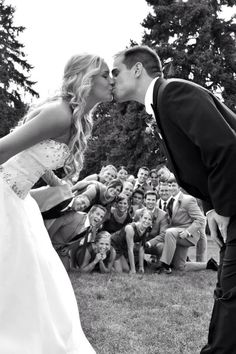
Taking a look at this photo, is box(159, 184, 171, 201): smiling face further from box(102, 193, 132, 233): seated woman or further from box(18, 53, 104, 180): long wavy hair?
box(18, 53, 104, 180): long wavy hair

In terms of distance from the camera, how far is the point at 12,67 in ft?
108

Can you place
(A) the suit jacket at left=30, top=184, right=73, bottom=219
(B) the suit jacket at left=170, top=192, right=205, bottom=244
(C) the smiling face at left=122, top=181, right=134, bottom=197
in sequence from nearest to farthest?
(A) the suit jacket at left=30, top=184, right=73, bottom=219 < (B) the suit jacket at left=170, top=192, right=205, bottom=244 < (C) the smiling face at left=122, top=181, right=134, bottom=197

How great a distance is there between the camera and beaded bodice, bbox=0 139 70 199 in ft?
10.9

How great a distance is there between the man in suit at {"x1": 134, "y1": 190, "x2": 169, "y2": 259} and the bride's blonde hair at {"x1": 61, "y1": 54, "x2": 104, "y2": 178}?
548cm

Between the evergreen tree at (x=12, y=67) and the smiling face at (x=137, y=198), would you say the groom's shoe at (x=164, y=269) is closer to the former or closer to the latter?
the smiling face at (x=137, y=198)

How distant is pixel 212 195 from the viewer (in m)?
2.29

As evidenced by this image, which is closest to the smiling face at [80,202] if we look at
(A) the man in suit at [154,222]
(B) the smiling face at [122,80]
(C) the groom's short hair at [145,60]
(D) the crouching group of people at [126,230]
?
(D) the crouching group of people at [126,230]

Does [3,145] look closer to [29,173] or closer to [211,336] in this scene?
[29,173]

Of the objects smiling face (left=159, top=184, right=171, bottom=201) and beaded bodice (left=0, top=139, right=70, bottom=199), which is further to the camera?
smiling face (left=159, top=184, right=171, bottom=201)

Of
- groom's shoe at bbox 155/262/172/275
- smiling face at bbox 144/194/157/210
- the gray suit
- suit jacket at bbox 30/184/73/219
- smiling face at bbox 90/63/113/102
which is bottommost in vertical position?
groom's shoe at bbox 155/262/172/275


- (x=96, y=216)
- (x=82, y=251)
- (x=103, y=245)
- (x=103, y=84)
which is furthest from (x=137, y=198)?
(x=103, y=84)

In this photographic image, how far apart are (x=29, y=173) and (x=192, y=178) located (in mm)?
1367

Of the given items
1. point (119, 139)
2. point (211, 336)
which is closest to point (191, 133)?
point (211, 336)

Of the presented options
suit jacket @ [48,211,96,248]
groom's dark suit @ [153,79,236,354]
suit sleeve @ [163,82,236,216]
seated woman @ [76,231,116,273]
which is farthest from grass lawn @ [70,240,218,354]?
suit sleeve @ [163,82,236,216]
